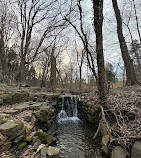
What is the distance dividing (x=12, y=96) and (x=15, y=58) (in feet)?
51.7

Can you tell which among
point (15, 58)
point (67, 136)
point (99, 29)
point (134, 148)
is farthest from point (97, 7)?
point (15, 58)

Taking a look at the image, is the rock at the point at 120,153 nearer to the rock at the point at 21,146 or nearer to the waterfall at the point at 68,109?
the rock at the point at 21,146

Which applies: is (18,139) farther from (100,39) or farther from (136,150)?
(100,39)

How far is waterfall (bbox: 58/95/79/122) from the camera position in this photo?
6.67m

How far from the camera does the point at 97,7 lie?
12.3 ft

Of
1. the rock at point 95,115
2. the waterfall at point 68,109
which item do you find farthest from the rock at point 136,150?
the waterfall at point 68,109

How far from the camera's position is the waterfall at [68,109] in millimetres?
6668

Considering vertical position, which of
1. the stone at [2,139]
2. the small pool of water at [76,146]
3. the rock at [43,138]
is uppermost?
the stone at [2,139]

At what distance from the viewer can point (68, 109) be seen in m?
7.19

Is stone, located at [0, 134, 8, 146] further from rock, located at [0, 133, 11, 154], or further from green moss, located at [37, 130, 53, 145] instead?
green moss, located at [37, 130, 53, 145]

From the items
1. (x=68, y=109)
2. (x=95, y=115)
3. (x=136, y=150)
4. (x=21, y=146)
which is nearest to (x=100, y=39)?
(x=95, y=115)

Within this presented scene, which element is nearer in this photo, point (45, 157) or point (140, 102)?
point (45, 157)

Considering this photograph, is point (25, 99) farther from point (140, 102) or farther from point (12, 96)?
point (140, 102)

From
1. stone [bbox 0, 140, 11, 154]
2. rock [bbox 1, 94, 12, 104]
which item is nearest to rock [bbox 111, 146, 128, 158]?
stone [bbox 0, 140, 11, 154]
